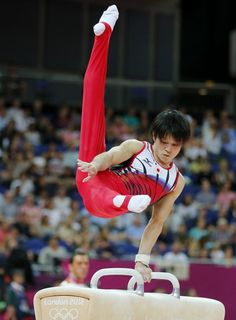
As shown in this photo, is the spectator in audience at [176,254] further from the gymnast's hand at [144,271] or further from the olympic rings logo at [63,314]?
the olympic rings logo at [63,314]

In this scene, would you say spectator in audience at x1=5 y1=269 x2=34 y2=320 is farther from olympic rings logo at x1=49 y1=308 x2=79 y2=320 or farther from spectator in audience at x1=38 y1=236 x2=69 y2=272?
olympic rings logo at x1=49 y1=308 x2=79 y2=320

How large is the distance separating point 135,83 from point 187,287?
9.26 meters

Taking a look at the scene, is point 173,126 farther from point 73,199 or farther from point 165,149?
point 73,199

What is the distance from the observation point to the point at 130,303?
4.61m

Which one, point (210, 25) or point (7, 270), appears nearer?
point (7, 270)

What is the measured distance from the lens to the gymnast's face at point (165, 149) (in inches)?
205

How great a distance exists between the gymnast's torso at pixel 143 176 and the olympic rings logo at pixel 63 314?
1230 mm

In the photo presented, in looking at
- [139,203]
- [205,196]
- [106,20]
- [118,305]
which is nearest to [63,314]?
[118,305]

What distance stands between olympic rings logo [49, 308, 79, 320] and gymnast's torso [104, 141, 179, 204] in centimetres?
123

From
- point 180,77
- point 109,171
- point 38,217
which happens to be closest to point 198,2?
point 180,77

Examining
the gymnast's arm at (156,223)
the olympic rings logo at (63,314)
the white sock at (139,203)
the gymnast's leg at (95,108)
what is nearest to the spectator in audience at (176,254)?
the gymnast's arm at (156,223)

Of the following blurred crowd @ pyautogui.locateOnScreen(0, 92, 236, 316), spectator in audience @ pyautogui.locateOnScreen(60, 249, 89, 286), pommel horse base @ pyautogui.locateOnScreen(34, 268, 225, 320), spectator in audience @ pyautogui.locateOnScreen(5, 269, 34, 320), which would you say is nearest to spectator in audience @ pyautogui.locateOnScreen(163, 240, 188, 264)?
blurred crowd @ pyautogui.locateOnScreen(0, 92, 236, 316)

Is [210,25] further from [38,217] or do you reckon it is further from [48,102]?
[38,217]

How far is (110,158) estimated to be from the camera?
17.2ft
